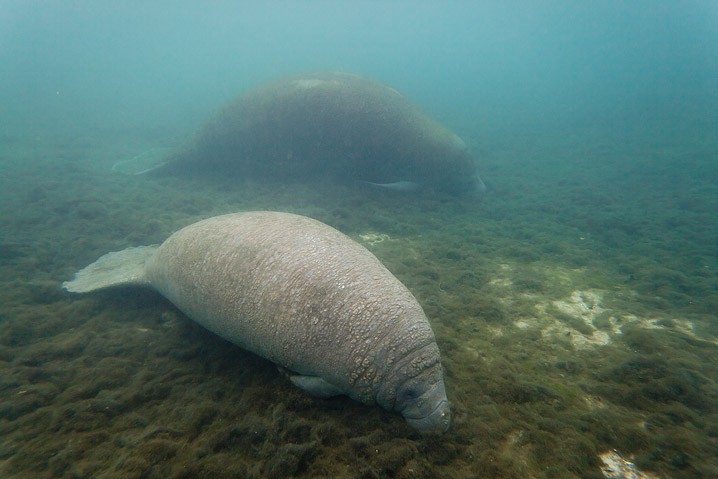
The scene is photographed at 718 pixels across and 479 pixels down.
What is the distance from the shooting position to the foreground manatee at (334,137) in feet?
28.2

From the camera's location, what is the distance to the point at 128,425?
2729 mm

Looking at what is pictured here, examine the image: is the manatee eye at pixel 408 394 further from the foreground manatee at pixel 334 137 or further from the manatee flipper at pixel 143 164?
the manatee flipper at pixel 143 164

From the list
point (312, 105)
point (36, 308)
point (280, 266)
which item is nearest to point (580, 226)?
point (312, 105)

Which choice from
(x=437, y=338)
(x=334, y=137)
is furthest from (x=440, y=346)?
(x=334, y=137)

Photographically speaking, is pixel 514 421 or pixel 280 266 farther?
pixel 280 266

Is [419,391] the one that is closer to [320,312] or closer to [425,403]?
[425,403]

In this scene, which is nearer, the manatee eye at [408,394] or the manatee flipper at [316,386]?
the manatee eye at [408,394]

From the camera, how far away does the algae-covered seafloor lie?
96.3 inches

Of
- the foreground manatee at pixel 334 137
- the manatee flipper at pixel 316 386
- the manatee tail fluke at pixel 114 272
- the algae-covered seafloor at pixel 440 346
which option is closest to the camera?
the algae-covered seafloor at pixel 440 346

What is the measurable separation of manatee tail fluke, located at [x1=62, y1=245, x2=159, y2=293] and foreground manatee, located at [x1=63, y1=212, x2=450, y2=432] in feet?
5.32

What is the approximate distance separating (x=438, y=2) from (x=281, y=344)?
15267 cm

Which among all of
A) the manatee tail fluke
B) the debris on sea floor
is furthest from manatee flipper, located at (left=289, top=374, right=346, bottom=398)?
the manatee tail fluke

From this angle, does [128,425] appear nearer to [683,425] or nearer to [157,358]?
[157,358]

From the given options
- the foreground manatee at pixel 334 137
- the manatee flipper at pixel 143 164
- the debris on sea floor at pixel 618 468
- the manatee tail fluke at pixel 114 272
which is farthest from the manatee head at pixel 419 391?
the manatee flipper at pixel 143 164
